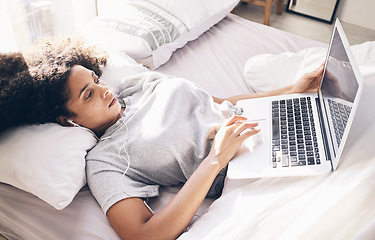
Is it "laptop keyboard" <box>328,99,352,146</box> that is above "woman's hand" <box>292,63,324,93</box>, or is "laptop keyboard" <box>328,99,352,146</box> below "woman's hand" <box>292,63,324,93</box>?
above

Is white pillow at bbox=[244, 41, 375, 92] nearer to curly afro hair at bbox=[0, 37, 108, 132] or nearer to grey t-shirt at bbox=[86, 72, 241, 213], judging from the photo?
grey t-shirt at bbox=[86, 72, 241, 213]

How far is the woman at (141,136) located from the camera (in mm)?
886

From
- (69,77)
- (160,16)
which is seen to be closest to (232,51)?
(160,16)

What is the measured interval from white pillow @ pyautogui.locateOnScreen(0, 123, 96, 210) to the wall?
3091 millimetres

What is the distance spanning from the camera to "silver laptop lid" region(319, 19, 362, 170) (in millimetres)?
806

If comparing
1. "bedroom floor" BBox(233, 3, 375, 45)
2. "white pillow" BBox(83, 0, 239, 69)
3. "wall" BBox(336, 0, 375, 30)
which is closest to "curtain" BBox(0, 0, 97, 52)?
"white pillow" BBox(83, 0, 239, 69)

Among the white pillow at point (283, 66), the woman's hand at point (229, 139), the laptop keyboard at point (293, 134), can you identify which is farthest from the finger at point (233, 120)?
the white pillow at point (283, 66)

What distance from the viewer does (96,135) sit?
1.13 metres

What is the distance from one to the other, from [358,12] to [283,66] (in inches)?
88.2

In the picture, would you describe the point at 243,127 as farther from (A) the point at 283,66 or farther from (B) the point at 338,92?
(A) the point at 283,66

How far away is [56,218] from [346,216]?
762 millimetres

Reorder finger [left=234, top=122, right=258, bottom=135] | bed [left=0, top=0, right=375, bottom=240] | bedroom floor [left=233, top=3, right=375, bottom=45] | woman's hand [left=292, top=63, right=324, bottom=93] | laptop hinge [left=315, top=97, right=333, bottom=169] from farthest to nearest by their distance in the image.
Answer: bedroom floor [left=233, top=3, right=375, bottom=45]
woman's hand [left=292, top=63, right=324, bottom=93]
finger [left=234, top=122, right=258, bottom=135]
laptop hinge [left=315, top=97, right=333, bottom=169]
bed [left=0, top=0, right=375, bottom=240]

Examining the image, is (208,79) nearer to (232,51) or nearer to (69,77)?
(232,51)

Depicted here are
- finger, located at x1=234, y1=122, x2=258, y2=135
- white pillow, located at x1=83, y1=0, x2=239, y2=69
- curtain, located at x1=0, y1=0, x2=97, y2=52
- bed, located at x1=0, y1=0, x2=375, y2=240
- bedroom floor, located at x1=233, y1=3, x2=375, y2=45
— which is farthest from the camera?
bedroom floor, located at x1=233, y1=3, x2=375, y2=45
